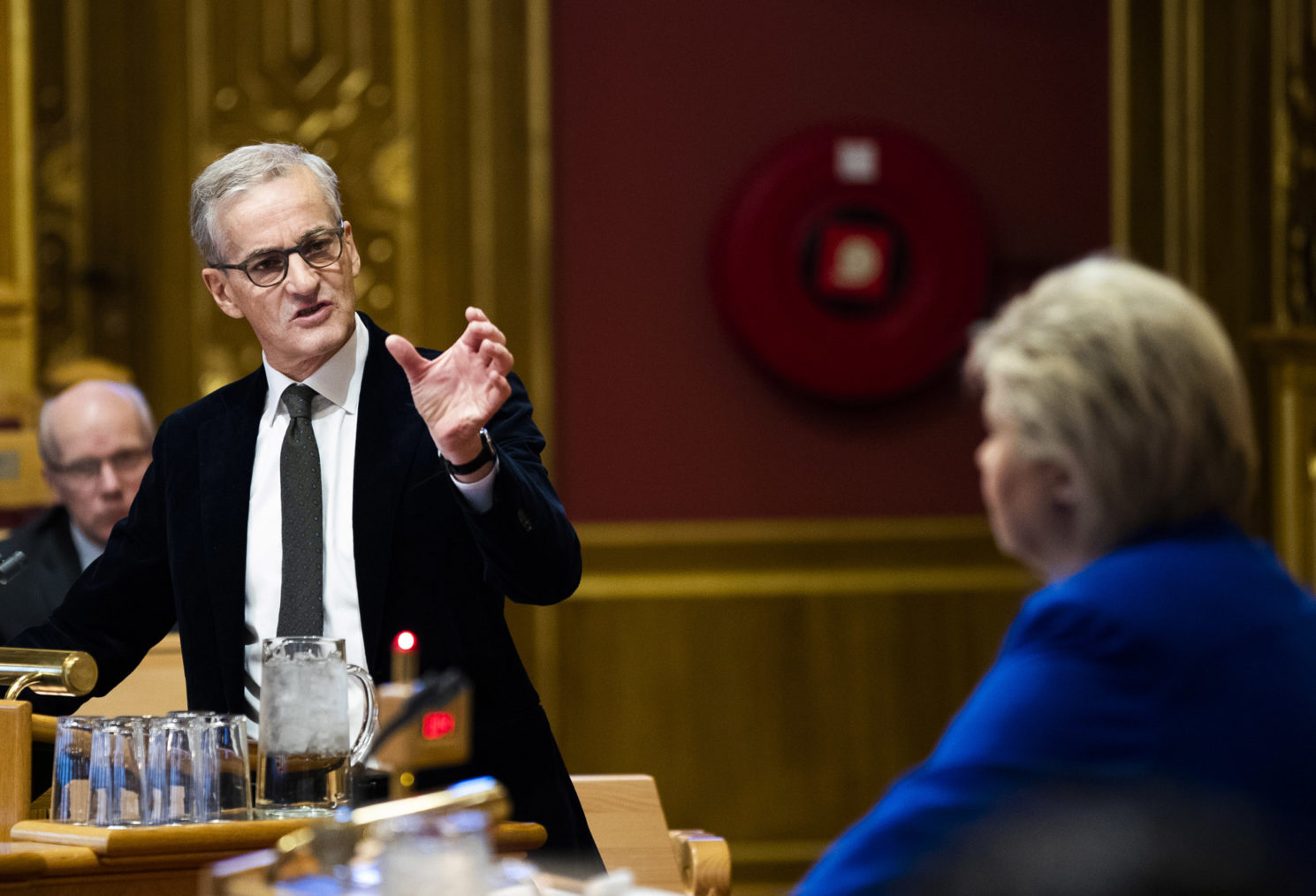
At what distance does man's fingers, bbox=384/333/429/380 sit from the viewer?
63.0 inches

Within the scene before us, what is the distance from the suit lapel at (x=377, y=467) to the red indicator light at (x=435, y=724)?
556 mm

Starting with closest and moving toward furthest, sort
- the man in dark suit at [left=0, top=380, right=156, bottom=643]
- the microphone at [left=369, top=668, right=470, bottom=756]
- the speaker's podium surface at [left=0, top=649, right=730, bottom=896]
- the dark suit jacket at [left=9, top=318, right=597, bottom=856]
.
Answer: the microphone at [left=369, top=668, right=470, bottom=756]
the speaker's podium surface at [left=0, top=649, right=730, bottom=896]
the dark suit jacket at [left=9, top=318, right=597, bottom=856]
the man in dark suit at [left=0, top=380, right=156, bottom=643]

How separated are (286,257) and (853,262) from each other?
2.75m

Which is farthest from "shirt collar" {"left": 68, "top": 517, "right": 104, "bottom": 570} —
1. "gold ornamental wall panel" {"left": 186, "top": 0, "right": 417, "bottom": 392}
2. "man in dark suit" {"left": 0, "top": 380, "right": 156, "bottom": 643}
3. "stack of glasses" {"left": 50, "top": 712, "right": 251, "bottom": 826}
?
"stack of glasses" {"left": 50, "top": 712, "right": 251, "bottom": 826}

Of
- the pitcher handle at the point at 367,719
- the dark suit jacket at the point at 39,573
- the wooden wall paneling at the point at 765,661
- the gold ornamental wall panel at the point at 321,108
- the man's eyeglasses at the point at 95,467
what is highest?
the gold ornamental wall panel at the point at 321,108

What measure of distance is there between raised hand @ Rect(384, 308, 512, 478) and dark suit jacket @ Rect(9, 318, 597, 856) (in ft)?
0.23

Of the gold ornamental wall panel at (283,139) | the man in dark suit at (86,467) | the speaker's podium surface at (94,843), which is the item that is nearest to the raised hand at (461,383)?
the speaker's podium surface at (94,843)

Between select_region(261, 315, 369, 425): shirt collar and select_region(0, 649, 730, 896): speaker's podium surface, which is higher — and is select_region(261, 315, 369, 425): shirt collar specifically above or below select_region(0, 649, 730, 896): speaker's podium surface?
above

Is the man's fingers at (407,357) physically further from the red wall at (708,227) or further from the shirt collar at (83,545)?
the red wall at (708,227)

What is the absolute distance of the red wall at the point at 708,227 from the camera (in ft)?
14.1

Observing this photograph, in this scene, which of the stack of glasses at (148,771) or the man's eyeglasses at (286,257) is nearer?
the stack of glasses at (148,771)

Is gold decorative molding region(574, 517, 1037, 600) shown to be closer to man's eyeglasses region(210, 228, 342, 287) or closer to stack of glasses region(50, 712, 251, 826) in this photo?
man's eyeglasses region(210, 228, 342, 287)

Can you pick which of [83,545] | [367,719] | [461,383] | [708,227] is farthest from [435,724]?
[708,227]

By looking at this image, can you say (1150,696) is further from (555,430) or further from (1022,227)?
(1022,227)
